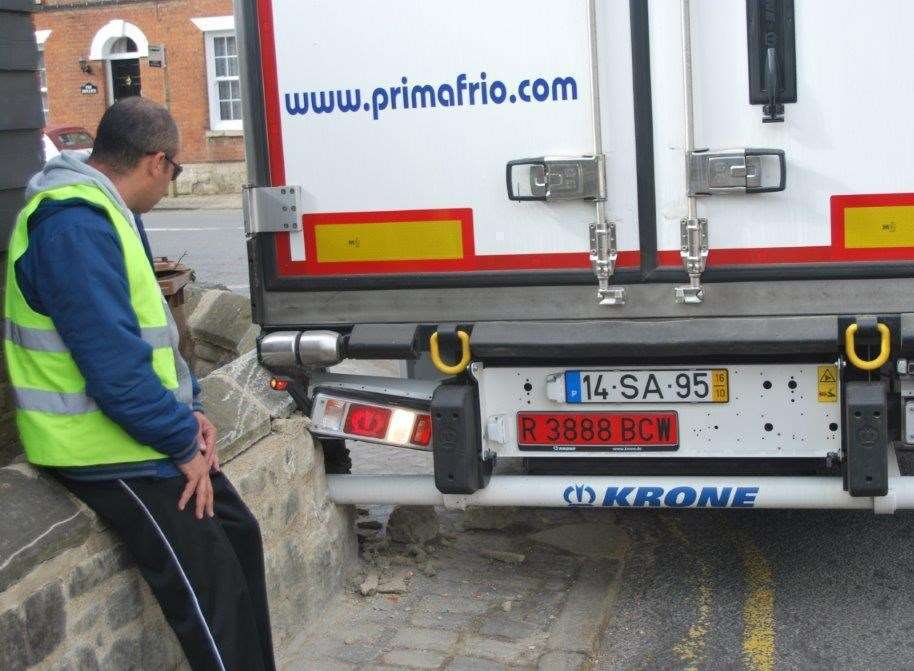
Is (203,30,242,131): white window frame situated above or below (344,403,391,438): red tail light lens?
above

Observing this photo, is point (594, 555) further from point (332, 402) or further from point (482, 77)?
point (482, 77)

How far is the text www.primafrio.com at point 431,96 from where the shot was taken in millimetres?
4102

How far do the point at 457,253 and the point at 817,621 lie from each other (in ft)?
5.81

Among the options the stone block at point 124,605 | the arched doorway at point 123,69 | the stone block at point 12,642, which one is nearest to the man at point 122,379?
the stone block at point 124,605

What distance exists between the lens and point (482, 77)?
416cm

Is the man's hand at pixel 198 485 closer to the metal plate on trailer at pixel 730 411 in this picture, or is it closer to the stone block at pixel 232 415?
the stone block at pixel 232 415

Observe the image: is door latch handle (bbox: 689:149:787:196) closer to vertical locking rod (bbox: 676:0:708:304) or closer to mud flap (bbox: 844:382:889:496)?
vertical locking rod (bbox: 676:0:708:304)

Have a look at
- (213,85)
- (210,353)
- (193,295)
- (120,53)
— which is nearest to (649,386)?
(210,353)

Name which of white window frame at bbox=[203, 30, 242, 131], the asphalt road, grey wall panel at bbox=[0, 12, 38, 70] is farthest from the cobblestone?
white window frame at bbox=[203, 30, 242, 131]

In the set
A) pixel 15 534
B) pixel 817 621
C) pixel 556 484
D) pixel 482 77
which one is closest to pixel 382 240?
pixel 482 77

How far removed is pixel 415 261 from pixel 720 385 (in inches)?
41.2

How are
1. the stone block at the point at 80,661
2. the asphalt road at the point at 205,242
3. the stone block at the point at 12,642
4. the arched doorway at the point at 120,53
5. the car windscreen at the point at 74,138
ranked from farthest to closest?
the arched doorway at the point at 120,53 → the car windscreen at the point at 74,138 → the asphalt road at the point at 205,242 → the stone block at the point at 80,661 → the stone block at the point at 12,642

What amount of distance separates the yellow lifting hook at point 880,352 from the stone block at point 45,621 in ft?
7.54

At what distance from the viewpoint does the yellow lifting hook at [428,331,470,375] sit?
430 centimetres
